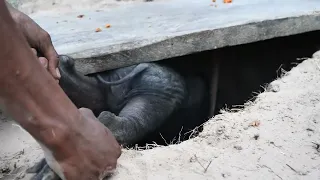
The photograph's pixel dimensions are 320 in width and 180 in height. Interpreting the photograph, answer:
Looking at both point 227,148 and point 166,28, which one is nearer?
point 227,148

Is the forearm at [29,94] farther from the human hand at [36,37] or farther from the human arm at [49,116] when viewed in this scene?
the human hand at [36,37]

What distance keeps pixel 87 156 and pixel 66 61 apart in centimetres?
78

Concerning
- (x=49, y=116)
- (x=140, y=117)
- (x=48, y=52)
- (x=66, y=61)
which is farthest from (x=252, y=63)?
(x=49, y=116)

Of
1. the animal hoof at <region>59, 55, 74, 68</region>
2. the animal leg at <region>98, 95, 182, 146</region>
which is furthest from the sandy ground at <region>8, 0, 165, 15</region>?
the animal hoof at <region>59, 55, 74, 68</region>

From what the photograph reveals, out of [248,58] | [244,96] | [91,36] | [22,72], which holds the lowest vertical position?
[244,96]

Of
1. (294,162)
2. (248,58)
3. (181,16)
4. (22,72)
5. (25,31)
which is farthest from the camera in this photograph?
(248,58)

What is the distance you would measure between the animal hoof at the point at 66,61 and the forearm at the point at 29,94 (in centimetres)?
74

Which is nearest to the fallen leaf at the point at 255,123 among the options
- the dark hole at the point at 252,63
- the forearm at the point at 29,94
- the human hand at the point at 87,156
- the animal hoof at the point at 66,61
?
the human hand at the point at 87,156

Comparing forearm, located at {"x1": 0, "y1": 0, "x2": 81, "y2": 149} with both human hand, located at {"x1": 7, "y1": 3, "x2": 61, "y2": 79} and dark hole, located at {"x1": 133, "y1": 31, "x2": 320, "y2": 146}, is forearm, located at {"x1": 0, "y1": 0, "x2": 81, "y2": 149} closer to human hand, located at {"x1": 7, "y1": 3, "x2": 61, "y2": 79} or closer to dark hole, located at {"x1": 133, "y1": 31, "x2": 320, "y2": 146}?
human hand, located at {"x1": 7, "y1": 3, "x2": 61, "y2": 79}

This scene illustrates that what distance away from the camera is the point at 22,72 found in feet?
3.50

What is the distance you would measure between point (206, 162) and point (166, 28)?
119cm

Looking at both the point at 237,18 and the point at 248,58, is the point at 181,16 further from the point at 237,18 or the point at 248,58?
the point at 248,58

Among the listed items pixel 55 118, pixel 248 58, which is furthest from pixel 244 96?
pixel 55 118

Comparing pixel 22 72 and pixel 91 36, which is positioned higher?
pixel 22 72
